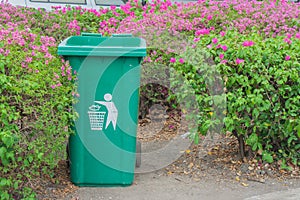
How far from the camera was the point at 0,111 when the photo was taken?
12.3ft

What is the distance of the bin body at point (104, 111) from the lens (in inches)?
176

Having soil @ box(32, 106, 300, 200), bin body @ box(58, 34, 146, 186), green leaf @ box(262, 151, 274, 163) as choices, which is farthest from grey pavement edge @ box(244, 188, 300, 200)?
bin body @ box(58, 34, 146, 186)

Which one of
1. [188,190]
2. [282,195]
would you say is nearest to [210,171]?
[188,190]

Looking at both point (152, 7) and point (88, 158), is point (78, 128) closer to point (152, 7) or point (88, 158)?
point (88, 158)

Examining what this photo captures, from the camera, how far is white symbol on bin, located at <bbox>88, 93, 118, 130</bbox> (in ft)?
15.0

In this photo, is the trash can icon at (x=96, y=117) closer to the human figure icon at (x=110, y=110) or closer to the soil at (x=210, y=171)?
the human figure icon at (x=110, y=110)

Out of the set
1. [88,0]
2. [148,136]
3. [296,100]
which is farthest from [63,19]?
[296,100]

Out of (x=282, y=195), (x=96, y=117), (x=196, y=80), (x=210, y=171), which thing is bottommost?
(x=282, y=195)

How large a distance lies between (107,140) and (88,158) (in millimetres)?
239

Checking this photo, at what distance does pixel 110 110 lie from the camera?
4.57 meters

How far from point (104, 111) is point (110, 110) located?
5 centimetres

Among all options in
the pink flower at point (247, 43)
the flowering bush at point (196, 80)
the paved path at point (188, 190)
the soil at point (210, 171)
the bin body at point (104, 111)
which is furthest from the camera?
the pink flower at point (247, 43)

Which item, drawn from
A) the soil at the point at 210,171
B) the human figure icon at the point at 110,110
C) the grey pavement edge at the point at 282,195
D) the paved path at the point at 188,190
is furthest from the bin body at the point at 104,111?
the grey pavement edge at the point at 282,195

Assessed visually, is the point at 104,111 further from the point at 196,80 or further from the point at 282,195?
the point at 282,195
